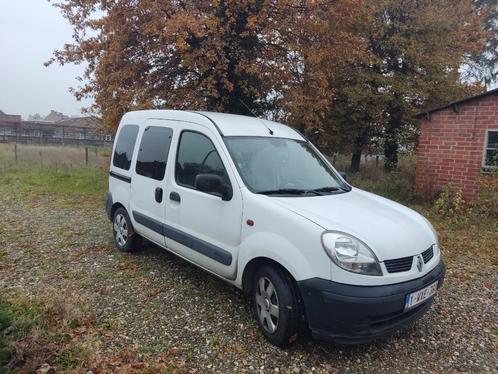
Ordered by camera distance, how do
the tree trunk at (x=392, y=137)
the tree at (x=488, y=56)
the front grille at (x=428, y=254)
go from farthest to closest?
1. the tree at (x=488, y=56)
2. the tree trunk at (x=392, y=137)
3. the front grille at (x=428, y=254)

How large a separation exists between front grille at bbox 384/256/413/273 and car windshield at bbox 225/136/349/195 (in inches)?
41.3

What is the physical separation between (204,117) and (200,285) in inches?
75.3

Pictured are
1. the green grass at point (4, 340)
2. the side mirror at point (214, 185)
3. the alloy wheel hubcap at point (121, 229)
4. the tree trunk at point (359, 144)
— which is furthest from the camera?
the tree trunk at point (359, 144)

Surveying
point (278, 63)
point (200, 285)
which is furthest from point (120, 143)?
point (278, 63)

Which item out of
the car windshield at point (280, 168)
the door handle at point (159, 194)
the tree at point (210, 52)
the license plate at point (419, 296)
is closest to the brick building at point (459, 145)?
the tree at point (210, 52)

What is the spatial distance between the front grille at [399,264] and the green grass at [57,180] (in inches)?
376

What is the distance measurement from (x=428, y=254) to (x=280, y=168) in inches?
62.2

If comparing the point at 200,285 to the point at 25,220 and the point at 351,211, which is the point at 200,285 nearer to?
the point at 351,211

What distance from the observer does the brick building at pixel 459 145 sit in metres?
9.16

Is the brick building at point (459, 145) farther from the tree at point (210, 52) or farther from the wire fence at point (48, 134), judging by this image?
the wire fence at point (48, 134)

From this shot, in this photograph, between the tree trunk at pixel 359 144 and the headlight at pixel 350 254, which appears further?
the tree trunk at pixel 359 144

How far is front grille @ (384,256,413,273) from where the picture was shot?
2.96m

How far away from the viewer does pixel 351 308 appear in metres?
2.81

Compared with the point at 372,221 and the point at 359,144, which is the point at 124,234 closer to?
the point at 372,221
